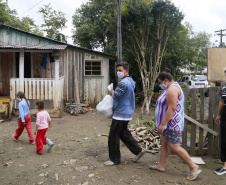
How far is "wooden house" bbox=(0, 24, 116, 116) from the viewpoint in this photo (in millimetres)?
9820

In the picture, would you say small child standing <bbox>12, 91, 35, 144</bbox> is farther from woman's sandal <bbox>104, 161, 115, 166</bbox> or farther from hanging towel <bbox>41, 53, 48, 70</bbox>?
hanging towel <bbox>41, 53, 48, 70</bbox>

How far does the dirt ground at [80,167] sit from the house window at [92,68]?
6789 mm

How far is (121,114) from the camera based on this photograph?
421cm

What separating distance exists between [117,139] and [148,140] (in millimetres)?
1854

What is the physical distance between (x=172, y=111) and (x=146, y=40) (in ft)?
31.8

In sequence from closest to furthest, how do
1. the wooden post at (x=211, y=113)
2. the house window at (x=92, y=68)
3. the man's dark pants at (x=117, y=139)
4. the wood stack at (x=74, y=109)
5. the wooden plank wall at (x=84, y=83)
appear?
the man's dark pants at (x=117, y=139)
the wooden post at (x=211, y=113)
the wood stack at (x=74, y=109)
the wooden plank wall at (x=84, y=83)
the house window at (x=92, y=68)

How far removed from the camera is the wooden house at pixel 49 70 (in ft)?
32.2

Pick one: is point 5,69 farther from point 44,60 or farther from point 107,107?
point 107,107

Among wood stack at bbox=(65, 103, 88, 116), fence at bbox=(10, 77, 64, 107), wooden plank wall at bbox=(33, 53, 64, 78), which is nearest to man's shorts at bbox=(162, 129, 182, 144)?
fence at bbox=(10, 77, 64, 107)

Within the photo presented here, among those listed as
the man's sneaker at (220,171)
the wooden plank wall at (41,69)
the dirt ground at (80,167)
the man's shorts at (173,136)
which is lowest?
the dirt ground at (80,167)

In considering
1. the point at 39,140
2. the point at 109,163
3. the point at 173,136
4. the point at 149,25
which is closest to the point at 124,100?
the point at 173,136

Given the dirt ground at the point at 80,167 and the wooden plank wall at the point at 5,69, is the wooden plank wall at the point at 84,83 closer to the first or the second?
the wooden plank wall at the point at 5,69

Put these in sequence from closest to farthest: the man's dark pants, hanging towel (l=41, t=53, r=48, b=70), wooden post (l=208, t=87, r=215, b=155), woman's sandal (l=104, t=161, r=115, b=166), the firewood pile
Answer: the man's dark pants
woman's sandal (l=104, t=161, r=115, b=166)
wooden post (l=208, t=87, r=215, b=155)
the firewood pile
hanging towel (l=41, t=53, r=48, b=70)

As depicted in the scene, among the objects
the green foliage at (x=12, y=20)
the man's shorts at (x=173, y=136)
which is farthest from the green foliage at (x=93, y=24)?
the man's shorts at (x=173, y=136)
